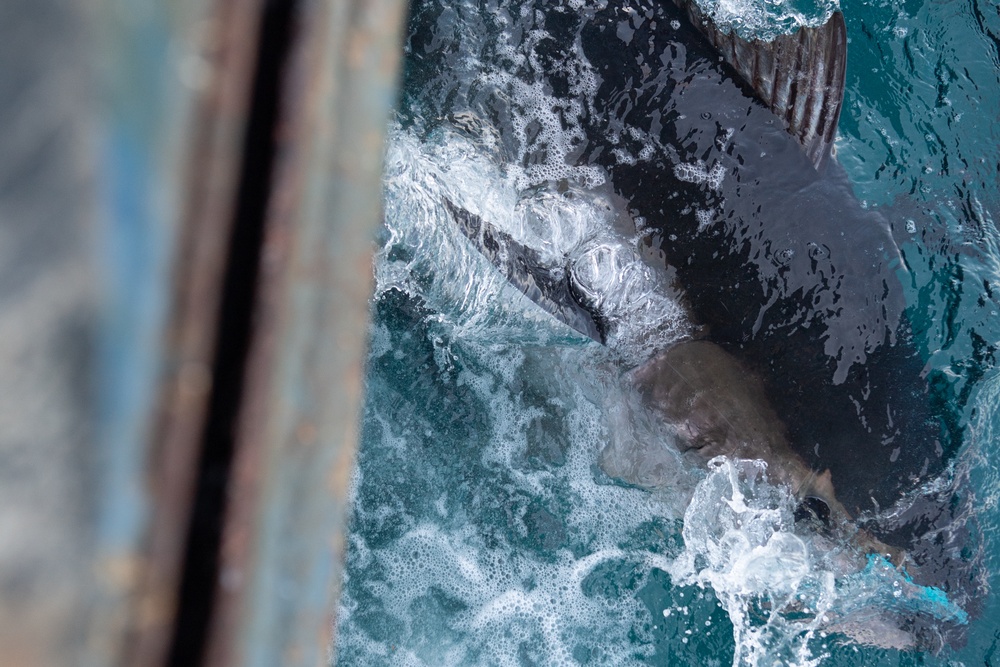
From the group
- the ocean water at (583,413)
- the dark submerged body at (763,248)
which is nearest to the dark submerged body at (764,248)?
the dark submerged body at (763,248)

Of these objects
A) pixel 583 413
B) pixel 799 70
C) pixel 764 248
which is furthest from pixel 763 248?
pixel 583 413

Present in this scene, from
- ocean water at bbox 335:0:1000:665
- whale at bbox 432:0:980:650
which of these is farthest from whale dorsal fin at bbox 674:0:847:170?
ocean water at bbox 335:0:1000:665

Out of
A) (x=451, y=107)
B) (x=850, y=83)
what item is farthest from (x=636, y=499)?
(x=850, y=83)

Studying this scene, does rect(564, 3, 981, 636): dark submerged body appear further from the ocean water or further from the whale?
the ocean water

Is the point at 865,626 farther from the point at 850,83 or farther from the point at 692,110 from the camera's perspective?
the point at 850,83

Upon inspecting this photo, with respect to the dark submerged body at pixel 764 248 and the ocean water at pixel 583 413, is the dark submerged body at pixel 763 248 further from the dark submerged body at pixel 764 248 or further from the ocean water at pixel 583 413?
the ocean water at pixel 583 413
